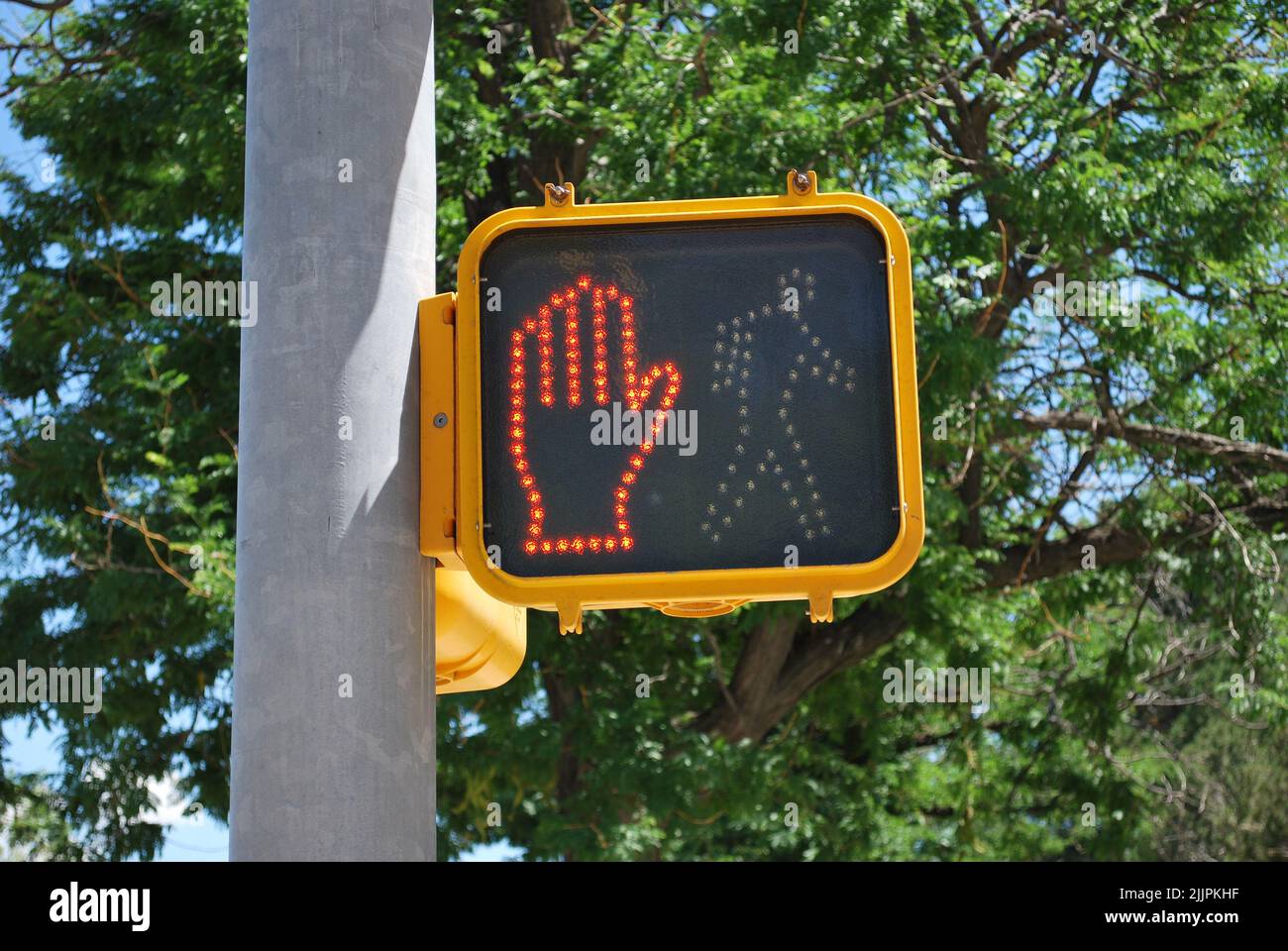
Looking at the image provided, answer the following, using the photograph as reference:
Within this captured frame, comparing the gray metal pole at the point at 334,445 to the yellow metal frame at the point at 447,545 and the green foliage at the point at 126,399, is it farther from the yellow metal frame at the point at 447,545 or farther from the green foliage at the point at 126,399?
the green foliage at the point at 126,399

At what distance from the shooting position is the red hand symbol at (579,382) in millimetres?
2635

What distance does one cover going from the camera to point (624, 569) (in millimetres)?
2604

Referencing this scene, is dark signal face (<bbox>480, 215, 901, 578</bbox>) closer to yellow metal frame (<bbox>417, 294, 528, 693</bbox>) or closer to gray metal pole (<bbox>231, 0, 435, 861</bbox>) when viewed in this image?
yellow metal frame (<bbox>417, 294, 528, 693</bbox>)

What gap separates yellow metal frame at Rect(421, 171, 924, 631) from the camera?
2.58 m

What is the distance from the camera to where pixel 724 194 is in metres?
9.48

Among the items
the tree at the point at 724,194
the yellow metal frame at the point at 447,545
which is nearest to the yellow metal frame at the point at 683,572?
the yellow metal frame at the point at 447,545

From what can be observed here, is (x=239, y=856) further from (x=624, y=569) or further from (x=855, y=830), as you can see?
(x=855, y=830)

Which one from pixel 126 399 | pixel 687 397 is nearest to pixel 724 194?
pixel 126 399

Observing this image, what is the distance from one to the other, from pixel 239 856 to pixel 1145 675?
41.8ft

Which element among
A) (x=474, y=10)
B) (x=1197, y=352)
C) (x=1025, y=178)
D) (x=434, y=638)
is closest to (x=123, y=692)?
(x=474, y=10)

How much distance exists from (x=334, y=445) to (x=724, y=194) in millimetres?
7171

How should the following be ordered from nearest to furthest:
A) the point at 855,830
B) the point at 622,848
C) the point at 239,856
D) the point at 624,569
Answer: the point at 239,856, the point at 624,569, the point at 622,848, the point at 855,830

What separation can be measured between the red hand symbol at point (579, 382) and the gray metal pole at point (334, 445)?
0.18m

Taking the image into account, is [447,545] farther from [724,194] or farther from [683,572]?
[724,194]
